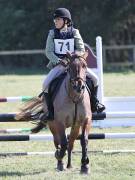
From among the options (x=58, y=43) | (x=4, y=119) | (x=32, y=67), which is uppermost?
(x=58, y=43)

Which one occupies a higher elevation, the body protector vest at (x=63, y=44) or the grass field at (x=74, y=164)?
the body protector vest at (x=63, y=44)

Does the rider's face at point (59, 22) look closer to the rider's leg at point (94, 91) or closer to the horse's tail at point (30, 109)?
the rider's leg at point (94, 91)

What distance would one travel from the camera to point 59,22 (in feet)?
28.8

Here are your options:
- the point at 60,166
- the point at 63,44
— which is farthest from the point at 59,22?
the point at 60,166

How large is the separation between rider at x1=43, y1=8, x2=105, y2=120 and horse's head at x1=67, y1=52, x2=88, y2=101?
51 centimetres

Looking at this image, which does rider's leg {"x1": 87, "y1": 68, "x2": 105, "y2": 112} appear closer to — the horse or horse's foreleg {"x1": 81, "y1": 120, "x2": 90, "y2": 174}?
the horse

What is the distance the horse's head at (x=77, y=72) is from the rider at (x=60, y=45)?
512mm

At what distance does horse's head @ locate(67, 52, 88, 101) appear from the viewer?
7.94 meters

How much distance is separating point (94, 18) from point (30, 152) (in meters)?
25.3

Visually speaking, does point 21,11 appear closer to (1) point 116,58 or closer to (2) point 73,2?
(2) point 73,2

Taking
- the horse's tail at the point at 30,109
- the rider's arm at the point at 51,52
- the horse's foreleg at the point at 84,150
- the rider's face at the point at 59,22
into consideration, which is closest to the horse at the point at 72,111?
the horse's foreleg at the point at 84,150

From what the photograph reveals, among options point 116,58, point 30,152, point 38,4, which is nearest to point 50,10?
point 38,4

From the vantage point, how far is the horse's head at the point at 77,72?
7941 mm

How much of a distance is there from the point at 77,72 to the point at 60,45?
96 cm
